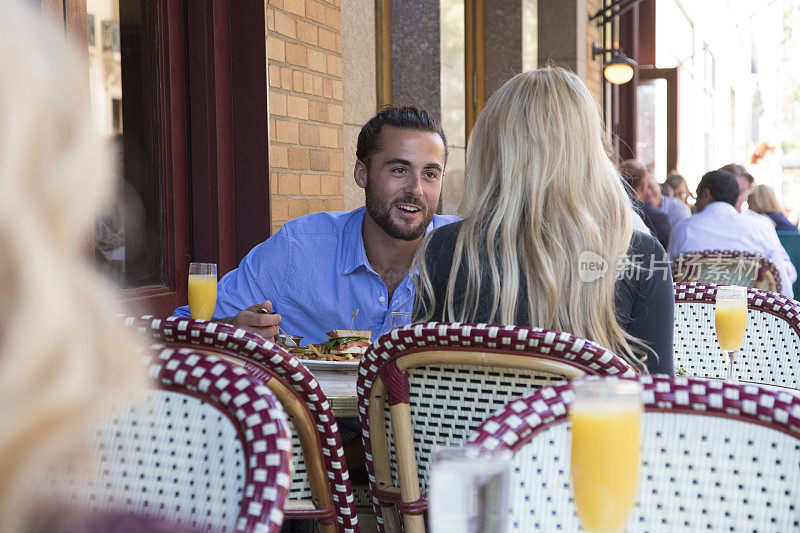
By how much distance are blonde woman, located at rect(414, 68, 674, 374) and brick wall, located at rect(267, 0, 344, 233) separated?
1670 mm

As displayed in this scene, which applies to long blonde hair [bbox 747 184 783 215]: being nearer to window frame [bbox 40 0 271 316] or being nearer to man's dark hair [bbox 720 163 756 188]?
man's dark hair [bbox 720 163 756 188]

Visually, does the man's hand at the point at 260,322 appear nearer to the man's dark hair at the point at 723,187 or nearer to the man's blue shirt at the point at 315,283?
the man's blue shirt at the point at 315,283

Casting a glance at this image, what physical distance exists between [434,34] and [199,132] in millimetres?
2382

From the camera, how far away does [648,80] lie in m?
12.4

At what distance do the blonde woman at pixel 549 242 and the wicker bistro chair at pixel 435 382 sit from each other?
1.19 ft

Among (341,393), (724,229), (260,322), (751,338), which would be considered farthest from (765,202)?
(341,393)

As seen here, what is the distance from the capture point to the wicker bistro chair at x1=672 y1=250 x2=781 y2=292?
4402 mm

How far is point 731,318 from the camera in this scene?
8.21 ft

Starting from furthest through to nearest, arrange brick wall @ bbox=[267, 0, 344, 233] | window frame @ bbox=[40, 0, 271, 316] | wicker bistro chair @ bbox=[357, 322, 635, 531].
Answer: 1. brick wall @ bbox=[267, 0, 344, 233]
2. window frame @ bbox=[40, 0, 271, 316]
3. wicker bistro chair @ bbox=[357, 322, 635, 531]

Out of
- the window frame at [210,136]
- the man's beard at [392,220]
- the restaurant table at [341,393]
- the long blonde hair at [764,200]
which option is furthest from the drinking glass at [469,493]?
the long blonde hair at [764,200]

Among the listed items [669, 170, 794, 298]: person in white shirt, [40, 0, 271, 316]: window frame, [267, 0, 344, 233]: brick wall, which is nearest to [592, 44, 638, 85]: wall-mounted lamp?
[669, 170, 794, 298]: person in white shirt

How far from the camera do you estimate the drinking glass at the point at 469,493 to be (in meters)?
0.71

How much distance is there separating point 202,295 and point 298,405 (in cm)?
127

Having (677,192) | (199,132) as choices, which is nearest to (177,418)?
(199,132)
